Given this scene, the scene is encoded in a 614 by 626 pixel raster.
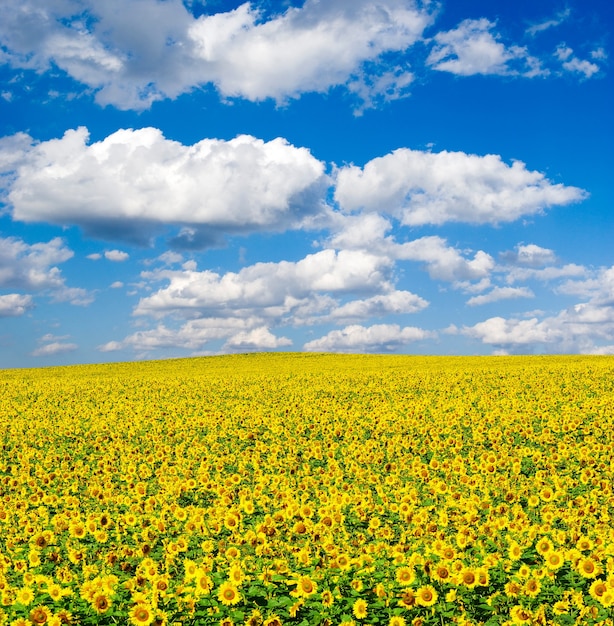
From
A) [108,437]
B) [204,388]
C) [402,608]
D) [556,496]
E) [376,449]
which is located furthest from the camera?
[204,388]

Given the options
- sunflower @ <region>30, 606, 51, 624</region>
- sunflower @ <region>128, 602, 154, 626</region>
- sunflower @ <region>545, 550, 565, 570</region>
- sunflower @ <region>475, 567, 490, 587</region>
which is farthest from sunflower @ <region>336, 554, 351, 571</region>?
sunflower @ <region>30, 606, 51, 624</region>

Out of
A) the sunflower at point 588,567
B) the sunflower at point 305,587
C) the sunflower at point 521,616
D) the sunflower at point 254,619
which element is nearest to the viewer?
the sunflower at point 521,616

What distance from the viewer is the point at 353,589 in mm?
7527

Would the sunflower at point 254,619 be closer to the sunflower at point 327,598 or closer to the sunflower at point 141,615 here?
the sunflower at point 327,598

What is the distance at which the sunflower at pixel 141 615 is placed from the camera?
6.64 metres

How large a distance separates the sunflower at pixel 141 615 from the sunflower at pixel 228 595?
777 millimetres

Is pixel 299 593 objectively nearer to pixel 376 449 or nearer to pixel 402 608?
pixel 402 608

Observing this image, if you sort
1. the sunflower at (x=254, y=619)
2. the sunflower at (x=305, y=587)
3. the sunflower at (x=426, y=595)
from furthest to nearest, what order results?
the sunflower at (x=305, y=587), the sunflower at (x=426, y=595), the sunflower at (x=254, y=619)

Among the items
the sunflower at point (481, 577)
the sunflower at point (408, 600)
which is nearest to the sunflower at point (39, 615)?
the sunflower at point (408, 600)

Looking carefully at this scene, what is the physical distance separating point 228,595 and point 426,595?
7.28 feet

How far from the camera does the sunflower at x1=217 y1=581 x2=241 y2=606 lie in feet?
23.0

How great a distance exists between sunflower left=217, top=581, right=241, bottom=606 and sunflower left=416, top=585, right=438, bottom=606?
2013 millimetres

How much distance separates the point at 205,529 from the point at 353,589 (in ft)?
9.89

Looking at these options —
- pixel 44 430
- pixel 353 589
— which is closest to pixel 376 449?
pixel 353 589
